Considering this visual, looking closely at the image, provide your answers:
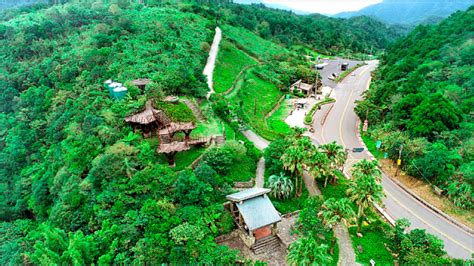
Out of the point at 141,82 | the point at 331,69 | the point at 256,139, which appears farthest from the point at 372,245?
the point at 331,69

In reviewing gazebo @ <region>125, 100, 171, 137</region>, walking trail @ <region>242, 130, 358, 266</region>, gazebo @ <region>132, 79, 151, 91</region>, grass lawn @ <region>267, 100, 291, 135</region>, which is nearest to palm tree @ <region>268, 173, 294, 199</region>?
walking trail @ <region>242, 130, 358, 266</region>

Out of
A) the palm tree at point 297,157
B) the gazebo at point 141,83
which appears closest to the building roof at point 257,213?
the palm tree at point 297,157

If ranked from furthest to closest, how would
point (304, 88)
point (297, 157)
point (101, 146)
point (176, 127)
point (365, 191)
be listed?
point (304, 88) → point (176, 127) → point (101, 146) → point (297, 157) → point (365, 191)

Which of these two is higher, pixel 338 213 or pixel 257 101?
pixel 338 213

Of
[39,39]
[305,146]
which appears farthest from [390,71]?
[39,39]

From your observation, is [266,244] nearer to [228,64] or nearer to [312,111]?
[312,111]

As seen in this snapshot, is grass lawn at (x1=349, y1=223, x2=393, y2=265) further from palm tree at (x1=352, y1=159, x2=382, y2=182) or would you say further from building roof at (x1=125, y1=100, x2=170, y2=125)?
building roof at (x1=125, y1=100, x2=170, y2=125)

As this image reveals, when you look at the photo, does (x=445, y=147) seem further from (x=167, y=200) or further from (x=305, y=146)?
(x=167, y=200)
